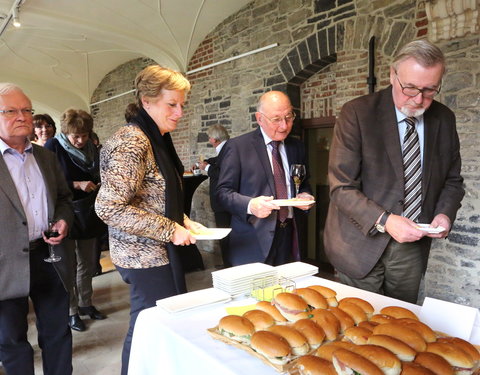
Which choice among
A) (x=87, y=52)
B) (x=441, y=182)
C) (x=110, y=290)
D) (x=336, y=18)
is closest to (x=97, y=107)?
(x=87, y=52)

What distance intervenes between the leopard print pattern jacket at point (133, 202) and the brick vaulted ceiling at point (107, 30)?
475 cm

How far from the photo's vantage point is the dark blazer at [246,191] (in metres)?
2.52

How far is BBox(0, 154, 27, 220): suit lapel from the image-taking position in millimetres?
2079

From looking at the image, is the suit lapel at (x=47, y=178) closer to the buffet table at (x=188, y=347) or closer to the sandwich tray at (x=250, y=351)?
the buffet table at (x=188, y=347)

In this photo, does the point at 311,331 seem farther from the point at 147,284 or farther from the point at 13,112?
the point at 13,112

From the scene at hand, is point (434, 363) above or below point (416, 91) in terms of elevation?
below

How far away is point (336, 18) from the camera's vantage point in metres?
4.55

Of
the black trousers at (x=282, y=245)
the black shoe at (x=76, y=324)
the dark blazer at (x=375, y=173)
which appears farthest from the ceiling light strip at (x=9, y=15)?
the dark blazer at (x=375, y=173)

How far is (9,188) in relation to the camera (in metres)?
2.09

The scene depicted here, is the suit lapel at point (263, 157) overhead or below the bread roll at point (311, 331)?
overhead

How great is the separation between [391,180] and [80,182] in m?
2.83

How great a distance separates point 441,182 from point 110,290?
412cm

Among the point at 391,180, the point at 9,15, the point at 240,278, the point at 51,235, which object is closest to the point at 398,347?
the point at 240,278

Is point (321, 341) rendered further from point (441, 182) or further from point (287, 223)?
point (287, 223)
